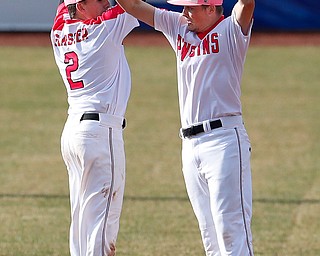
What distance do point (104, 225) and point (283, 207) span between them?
3.79 m

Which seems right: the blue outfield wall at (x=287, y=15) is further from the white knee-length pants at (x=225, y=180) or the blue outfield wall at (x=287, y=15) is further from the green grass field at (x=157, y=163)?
the white knee-length pants at (x=225, y=180)

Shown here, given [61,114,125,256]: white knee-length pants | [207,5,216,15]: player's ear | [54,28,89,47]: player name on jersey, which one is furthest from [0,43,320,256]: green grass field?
[207,5,216,15]: player's ear

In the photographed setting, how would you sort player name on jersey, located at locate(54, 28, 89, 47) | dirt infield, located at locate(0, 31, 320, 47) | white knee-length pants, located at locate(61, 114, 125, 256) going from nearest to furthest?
1. white knee-length pants, located at locate(61, 114, 125, 256)
2. player name on jersey, located at locate(54, 28, 89, 47)
3. dirt infield, located at locate(0, 31, 320, 47)

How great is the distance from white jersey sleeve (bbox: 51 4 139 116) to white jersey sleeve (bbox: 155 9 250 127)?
66 cm

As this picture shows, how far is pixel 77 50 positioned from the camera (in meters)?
6.91

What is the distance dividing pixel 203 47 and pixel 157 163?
645cm

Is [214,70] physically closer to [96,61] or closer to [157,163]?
[96,61]

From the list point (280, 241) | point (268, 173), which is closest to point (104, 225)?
point (280, 241)

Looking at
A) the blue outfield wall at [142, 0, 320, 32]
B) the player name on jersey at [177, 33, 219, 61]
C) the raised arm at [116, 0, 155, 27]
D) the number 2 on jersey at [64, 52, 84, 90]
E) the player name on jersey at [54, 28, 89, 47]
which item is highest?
the raised arm at [116, 0, 155, 27]

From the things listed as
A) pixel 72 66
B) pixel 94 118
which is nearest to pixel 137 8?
pixel 72 66

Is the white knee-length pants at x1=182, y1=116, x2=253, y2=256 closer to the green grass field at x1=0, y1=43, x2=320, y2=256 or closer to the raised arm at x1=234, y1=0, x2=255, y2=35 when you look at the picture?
the raised arm at x1=234, y1=0, x2=255, y2=35

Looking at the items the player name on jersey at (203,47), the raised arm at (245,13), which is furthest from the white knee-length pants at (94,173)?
the raised arm at (245,13)

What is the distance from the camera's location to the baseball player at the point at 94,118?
6.80 meters

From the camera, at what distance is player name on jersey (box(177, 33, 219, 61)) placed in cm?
634
